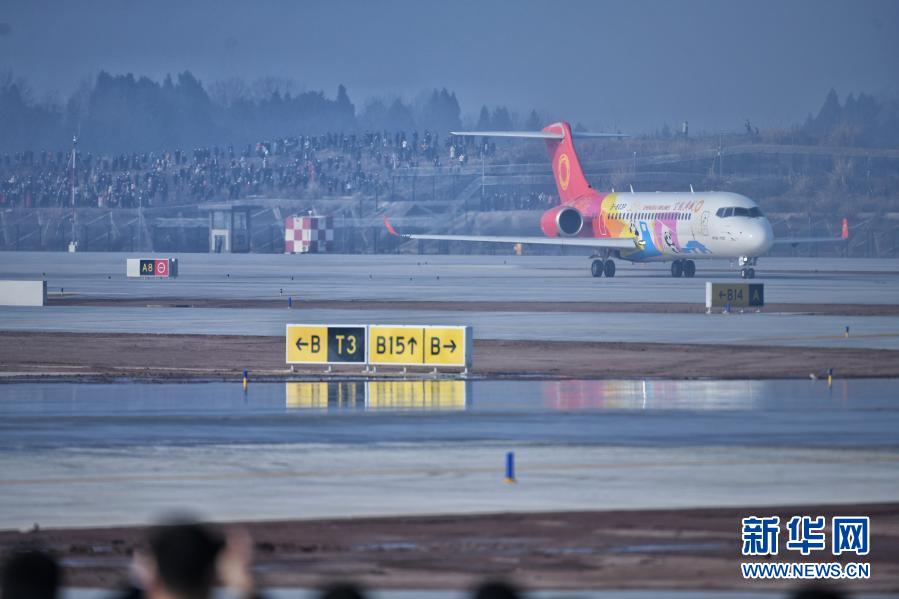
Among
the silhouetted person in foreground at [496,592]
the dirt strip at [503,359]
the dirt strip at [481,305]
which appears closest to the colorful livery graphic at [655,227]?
the dirt strip at [481,305]

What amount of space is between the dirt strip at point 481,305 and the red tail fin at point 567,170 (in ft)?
132

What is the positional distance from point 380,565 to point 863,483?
7.09m

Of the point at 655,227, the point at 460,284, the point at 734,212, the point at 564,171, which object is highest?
the point at 564,171

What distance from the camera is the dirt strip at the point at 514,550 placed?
1364 cm

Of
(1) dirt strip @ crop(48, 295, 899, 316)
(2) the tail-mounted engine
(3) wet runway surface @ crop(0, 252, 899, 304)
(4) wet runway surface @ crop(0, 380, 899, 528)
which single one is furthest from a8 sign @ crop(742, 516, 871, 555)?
(2) the tail-mounted engine

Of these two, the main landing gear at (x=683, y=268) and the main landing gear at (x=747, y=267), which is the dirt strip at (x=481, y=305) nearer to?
the main landing gear at (x=747, y=267)

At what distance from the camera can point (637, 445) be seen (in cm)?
2244

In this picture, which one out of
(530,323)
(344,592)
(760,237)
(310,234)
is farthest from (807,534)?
(310,234)

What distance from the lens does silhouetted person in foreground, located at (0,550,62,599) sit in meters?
6.49

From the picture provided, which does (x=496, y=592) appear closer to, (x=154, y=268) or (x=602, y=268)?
(x=602, y=268)

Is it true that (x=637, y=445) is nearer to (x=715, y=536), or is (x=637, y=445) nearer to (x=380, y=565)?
(x=715, y=536)

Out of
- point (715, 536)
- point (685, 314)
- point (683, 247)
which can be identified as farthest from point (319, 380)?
point (683, 247)

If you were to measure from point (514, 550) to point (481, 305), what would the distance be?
4554cm

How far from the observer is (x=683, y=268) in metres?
92.2
